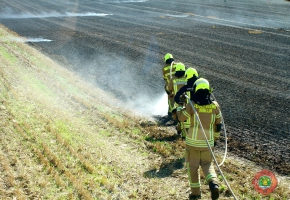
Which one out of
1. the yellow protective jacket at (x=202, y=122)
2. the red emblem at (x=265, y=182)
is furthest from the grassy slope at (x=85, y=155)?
the yellow protective jacket at (x=202, y=122)

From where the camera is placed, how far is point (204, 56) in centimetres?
1995

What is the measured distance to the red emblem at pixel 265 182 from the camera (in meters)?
6.50

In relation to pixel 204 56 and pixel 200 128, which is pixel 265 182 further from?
A: pixel 204 56

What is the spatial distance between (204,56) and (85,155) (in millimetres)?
13864

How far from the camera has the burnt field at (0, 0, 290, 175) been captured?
1020 centimetres

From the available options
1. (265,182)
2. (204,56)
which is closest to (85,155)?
(265,182)

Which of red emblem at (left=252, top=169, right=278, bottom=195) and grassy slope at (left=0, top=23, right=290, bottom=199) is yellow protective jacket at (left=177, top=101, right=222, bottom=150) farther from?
red emblem at (left=252, top=169, right=278, bottom=195)

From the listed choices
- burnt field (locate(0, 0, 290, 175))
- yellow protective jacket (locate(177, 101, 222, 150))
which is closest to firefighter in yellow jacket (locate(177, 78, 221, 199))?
yellow protective jacket (locate(177, 101, 222, 150))

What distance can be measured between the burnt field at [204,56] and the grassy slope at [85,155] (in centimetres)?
162

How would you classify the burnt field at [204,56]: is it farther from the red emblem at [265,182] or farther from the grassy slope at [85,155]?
the grassy slope at [85,155]

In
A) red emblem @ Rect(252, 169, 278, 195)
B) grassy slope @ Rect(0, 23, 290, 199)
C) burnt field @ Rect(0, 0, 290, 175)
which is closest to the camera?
grassy slope @ Rect(0, 23, 290, 199)

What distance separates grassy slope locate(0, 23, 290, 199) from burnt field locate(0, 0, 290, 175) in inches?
63.6

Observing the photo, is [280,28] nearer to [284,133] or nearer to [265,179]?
[284,133]

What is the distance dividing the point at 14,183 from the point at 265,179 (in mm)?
5152
